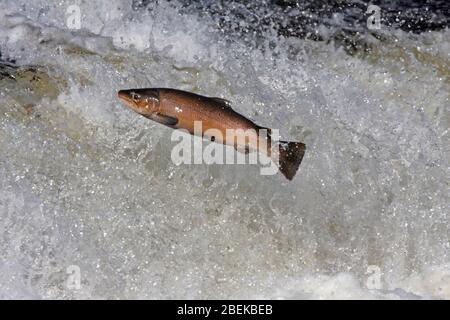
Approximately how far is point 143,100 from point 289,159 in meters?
0.70

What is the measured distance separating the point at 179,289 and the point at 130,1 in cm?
→ 163

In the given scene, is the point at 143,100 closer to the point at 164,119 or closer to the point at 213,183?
the point at 164,119

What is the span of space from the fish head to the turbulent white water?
284 mm

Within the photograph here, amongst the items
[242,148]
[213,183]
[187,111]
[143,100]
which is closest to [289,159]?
[242,148]

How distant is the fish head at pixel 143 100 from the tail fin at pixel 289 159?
598mm

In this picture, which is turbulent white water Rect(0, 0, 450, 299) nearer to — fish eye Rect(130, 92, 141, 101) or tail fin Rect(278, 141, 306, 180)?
tail fin Rect(278, 141, 306, 180)

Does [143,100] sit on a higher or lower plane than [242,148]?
higher

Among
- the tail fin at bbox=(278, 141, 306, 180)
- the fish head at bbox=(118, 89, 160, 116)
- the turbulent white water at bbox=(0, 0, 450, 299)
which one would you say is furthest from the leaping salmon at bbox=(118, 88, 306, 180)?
the turbulent white water at bbox=(0, 0, 450, 299)

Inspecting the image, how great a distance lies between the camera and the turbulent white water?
3.13m

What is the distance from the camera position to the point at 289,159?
3160 millimetres

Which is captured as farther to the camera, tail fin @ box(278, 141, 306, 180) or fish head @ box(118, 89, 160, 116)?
tail fin @ box(278, 141, 306, 180)
